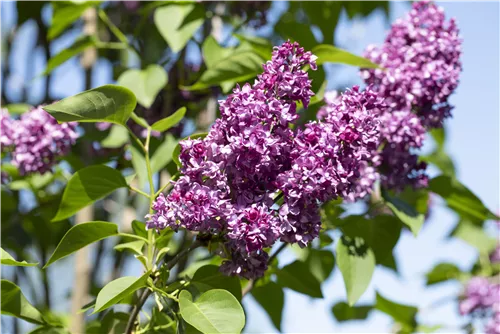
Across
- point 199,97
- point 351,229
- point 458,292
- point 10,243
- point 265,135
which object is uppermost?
point 265,135

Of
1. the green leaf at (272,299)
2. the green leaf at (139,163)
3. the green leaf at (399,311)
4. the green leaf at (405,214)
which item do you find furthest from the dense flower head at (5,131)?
the green leaf at (399,311)

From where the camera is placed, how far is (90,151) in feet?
6.26

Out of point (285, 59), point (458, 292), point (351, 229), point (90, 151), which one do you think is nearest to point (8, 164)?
point (90, 151)

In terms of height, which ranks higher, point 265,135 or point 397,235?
point 265,135

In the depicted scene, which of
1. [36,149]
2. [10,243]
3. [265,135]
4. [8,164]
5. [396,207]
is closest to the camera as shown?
[265,135]

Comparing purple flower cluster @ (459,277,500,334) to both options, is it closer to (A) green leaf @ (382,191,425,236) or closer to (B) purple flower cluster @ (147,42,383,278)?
(A) green leaf @ (382,191,425,236)

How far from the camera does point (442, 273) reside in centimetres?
296

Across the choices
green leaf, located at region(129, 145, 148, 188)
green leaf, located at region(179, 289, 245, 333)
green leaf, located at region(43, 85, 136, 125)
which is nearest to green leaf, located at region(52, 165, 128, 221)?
green leaf, located at region(43, 85, 136, 125)

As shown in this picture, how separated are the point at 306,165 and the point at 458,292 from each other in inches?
88.1

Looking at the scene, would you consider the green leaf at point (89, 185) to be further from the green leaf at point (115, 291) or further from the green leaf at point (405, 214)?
the green leaf at point (405, 214)

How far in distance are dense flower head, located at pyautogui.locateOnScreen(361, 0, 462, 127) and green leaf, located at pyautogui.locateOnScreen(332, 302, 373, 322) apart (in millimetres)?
970

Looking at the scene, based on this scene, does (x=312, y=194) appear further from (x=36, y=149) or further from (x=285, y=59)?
(x=36, y=149)

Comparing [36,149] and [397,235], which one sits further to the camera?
[36,149]

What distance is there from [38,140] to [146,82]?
0.31 metres
